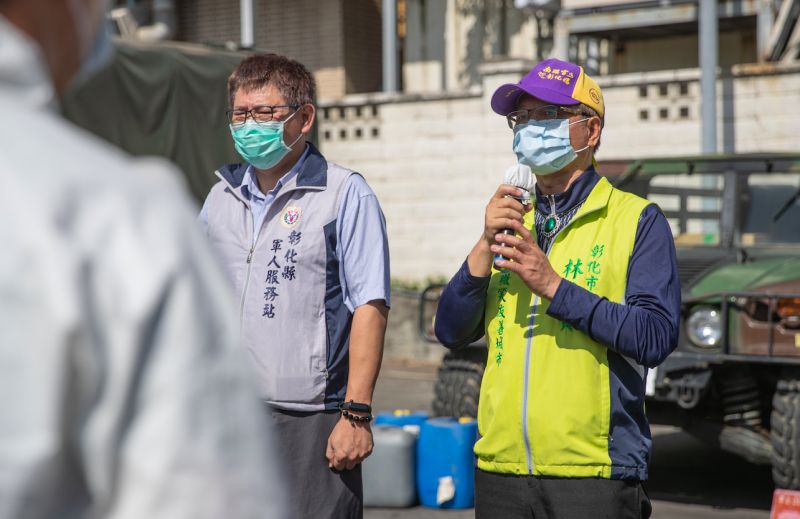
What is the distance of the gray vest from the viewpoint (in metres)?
3.64

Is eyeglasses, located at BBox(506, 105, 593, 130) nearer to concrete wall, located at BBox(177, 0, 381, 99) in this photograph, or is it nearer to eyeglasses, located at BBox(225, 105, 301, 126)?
eyeglasses, located at BBox(225, 105, 301, 126)

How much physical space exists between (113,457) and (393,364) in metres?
13.4

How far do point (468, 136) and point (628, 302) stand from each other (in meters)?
12.7

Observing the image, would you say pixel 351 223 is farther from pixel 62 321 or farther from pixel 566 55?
pixel 566 55

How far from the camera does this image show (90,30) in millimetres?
1144

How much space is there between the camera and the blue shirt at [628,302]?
3262 millimetres

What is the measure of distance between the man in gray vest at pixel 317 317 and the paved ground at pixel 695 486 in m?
3.53

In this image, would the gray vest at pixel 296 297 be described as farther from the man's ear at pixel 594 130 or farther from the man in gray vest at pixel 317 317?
the man's ear at pixel 594 130

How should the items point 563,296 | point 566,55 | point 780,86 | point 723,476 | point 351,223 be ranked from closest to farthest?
point 563,296 → point 351,223 → point 723,476 → point 780,86 → point 566,55

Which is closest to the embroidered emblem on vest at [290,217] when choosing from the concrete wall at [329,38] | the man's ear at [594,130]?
the man's ear at [594,130]

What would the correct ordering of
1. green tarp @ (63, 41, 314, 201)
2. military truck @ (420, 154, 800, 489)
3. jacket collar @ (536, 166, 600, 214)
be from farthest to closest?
1. green tarp @ (63, 41, 314, 201)
2. military truck @ (420, 154, 800, 489)
3. jacket collar @ (536, 166, 600, 214)

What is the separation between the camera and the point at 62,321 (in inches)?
38.1

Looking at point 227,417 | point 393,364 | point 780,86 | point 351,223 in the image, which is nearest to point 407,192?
point 393,364

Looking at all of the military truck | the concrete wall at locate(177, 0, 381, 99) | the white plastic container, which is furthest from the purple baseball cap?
the concrete wall at locate(177, 0, 381, 99)
